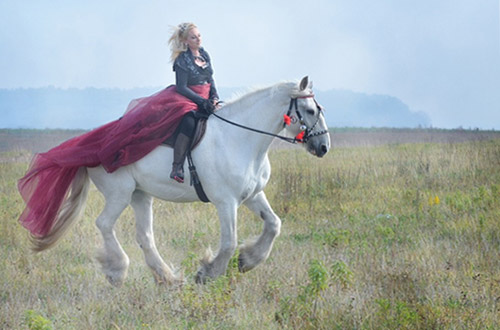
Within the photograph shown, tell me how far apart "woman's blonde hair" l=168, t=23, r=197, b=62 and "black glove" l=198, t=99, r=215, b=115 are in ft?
1.93

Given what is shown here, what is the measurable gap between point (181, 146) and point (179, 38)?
1217 millimetres

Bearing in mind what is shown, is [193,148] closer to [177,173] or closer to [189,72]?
[177,173]

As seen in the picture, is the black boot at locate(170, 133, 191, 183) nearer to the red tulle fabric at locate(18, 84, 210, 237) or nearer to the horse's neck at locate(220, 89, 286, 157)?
the red tulle fabric at locate(18, 84, 210, 237)

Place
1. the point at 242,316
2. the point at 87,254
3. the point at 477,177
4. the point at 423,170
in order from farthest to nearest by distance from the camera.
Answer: the point at 423,170
the point at 477,177
the point at 87,254
the point at 242,316

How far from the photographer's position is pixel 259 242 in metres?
6.38

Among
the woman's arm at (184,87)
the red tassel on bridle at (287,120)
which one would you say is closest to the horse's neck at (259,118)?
the red tassel on bridle at (287,120)

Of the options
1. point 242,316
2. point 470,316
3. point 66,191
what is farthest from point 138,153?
point 470,316

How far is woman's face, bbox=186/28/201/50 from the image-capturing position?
636 centimetres

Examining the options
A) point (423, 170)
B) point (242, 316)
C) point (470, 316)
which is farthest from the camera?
point (423, 170)

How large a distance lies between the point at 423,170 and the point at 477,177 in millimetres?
1368

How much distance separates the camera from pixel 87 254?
787cm

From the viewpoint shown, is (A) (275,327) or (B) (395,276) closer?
(A) (275,327)

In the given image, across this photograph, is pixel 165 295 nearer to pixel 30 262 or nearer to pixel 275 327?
pixel 275 327

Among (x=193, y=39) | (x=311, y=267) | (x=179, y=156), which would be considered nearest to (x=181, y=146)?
(x=179, y=156)
